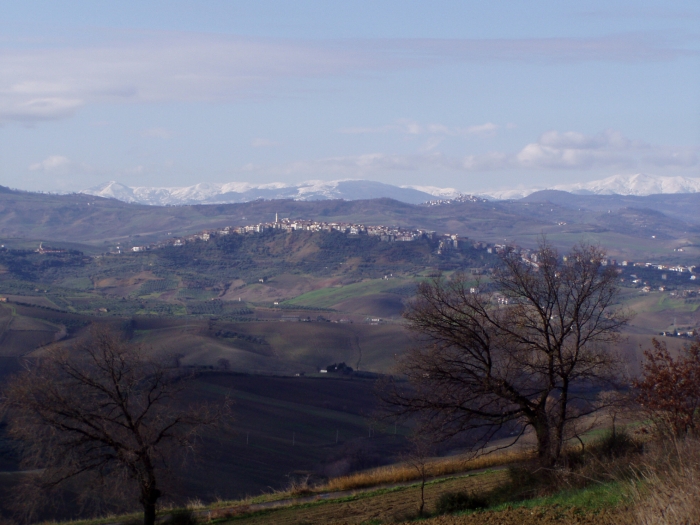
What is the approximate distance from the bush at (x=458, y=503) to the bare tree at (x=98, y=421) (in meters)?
5.71

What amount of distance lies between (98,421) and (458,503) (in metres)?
7.59

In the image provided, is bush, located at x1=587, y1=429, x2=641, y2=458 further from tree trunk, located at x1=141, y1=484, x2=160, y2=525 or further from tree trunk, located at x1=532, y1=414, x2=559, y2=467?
tree trunk, located at x1=141, y1=484, x2=160, y2=525

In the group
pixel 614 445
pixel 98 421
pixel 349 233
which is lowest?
pixel 614 445

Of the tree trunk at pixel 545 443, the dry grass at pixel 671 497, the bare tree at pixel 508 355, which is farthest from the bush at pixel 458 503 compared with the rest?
the dry grass at pixel 671 497

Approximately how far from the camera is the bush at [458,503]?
13156mm

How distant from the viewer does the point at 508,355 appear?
15461 millimetres

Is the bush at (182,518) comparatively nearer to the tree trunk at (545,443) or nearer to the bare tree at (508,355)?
Answer: the bare tree at (508,355)

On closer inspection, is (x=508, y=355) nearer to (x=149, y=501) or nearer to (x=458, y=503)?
(x=458, y=503)

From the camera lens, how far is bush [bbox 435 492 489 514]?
13.2 metres

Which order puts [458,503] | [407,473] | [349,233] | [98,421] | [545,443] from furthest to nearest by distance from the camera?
[349,233] < [407,473] < [98,421] < [545,443] < [458,503]

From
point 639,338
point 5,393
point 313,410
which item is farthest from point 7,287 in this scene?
point 5,393

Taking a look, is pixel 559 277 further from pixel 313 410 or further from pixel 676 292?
pixel 676 292

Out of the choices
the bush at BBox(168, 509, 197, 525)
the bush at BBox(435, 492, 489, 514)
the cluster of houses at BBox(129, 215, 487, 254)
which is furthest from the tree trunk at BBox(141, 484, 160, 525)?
the cluster of houses at BBox(129, 215, 487, 254)

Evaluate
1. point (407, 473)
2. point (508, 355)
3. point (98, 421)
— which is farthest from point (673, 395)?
point (98, 421)
